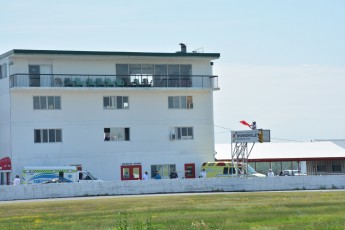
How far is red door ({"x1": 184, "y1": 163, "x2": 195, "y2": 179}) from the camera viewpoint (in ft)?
238

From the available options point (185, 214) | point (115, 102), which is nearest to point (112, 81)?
point (115, 102)

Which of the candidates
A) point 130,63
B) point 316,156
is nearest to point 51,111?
point 130,63

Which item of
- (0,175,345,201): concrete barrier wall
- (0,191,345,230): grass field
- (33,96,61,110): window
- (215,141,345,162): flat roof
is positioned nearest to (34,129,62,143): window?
(33,96,61,110): window

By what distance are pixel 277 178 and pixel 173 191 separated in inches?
269

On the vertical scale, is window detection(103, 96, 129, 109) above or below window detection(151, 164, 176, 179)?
above

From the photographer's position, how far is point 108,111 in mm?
71312

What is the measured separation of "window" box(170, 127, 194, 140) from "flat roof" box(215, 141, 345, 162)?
34.1ft

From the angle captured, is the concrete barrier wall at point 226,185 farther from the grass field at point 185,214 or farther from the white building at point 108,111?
the white building at point 108,111

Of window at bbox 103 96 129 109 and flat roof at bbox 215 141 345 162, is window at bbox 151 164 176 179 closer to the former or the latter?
window at bbox 103 96 129 109

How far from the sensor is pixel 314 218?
30.8 meters

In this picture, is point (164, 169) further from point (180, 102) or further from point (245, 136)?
point (245, 136)

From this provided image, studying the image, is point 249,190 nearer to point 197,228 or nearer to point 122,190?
point 122,190

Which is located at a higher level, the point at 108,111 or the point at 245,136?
the point at 108,111

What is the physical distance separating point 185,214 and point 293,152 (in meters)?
51.8
